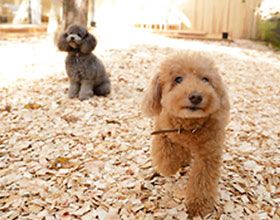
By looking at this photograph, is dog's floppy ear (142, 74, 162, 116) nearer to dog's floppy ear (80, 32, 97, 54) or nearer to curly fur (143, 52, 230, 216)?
curly fur (143, 52, 230, 216)

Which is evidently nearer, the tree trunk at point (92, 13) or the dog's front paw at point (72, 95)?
the dog's front paw at point (72, 95)

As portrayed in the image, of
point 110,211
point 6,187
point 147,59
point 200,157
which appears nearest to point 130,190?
point 110,211

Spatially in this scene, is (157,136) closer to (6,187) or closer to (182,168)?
(182,168)

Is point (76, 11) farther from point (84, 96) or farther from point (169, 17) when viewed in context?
point (169, 17)

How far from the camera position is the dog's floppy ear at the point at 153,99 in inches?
85.4

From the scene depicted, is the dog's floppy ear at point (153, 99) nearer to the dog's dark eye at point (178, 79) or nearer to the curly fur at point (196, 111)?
the curly fur at point (196, 111)

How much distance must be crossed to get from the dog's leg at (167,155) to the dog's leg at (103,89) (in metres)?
1.70

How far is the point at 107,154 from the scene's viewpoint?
9.50 ft

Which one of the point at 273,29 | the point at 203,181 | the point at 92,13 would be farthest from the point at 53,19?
the point at 203,181

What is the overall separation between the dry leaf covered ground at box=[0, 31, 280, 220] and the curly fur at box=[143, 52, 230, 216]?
20 cm

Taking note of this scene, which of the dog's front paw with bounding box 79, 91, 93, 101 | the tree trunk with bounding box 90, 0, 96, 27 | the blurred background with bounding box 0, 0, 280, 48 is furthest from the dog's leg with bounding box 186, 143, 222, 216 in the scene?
the tree trunk with bounding box 90, 0, 96, 27

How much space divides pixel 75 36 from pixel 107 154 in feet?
4.69

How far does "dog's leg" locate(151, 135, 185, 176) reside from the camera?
239 centimetres

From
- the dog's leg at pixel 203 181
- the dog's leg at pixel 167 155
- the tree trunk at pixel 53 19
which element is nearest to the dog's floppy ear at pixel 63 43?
the dog's leg at pixel 167 155
